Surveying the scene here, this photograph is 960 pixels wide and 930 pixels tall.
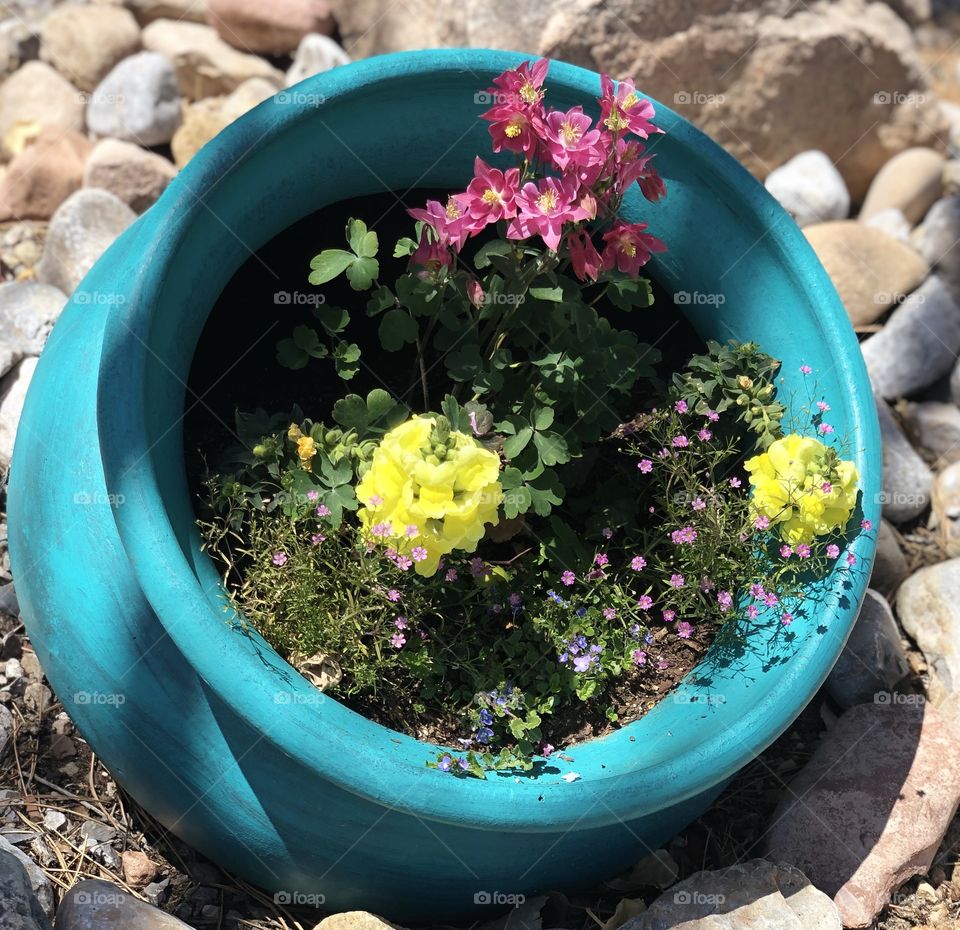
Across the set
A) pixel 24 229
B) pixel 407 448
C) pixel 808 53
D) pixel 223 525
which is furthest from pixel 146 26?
pixel 407 448

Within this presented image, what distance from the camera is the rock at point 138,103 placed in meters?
2.97

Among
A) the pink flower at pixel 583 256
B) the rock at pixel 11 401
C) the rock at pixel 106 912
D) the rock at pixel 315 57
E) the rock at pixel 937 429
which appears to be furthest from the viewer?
the rock at pixel 315 57

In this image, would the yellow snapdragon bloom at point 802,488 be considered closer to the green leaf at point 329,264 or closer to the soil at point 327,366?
the soil at point 327,366

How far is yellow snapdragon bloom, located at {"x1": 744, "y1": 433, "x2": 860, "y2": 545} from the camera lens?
1611mm

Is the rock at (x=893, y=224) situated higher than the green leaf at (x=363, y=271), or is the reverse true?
the green leaf at (x=363, y=271)

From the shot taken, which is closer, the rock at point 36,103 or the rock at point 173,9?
the rock at point 36,103

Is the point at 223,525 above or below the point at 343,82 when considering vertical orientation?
below

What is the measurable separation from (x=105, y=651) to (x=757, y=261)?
114cm

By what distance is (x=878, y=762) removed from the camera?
2.10 m

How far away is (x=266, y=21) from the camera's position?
3248mm

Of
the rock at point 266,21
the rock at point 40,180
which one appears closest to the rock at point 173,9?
the rock at point 266,21

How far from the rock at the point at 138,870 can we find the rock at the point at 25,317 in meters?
1.00

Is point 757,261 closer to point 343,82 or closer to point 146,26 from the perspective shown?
point 343,82

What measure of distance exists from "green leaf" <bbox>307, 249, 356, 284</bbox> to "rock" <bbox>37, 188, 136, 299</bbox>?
104cm
